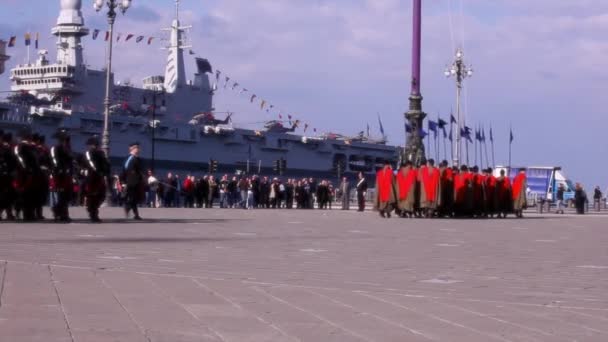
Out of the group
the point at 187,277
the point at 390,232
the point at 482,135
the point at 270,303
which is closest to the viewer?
the point at 270,303

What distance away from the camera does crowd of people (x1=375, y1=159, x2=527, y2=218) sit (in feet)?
85.7

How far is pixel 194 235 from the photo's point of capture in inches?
577

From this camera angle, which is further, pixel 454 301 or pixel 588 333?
pixel 454 301

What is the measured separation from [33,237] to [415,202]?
14.8 metres

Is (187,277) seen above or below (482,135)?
below

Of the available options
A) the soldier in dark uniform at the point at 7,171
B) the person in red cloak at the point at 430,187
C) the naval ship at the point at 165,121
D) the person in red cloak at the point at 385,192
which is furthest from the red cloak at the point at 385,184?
the naval ship at the point at 165,121

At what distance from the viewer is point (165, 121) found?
98875 millimetres

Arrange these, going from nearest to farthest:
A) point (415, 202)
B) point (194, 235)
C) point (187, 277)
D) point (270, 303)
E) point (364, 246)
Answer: point (270, 303) → point (187, 277) → point (364, 246) → point (194, 235) → point (415, 202)

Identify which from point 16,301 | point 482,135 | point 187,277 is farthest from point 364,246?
point 482,135

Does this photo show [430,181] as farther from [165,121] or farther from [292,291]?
[165,121]

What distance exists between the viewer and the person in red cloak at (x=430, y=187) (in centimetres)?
2600

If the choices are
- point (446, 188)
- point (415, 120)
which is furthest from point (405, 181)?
point (415, 120)

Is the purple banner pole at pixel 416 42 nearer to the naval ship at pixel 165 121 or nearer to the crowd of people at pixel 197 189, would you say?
the crowd of people at pixel 197 189

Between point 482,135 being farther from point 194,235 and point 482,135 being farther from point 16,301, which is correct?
point 16,301
